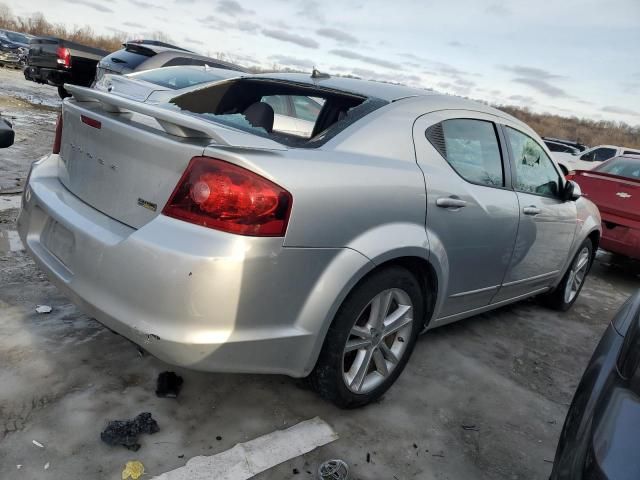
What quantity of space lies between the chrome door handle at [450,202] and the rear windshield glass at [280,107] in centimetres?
57

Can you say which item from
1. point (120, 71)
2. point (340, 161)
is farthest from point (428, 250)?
point (120, 71)

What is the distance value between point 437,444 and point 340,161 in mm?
1401

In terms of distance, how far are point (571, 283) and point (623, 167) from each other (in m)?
2.83

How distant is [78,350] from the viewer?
266 cm

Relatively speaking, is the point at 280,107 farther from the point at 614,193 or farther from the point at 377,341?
the point at 614,193

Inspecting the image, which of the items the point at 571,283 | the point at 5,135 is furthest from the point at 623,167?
the point at 5,135

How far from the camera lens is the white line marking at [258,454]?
199cm

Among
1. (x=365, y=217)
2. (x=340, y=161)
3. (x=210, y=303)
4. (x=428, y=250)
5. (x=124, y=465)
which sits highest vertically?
(x=340, y=161)

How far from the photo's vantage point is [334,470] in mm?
2098

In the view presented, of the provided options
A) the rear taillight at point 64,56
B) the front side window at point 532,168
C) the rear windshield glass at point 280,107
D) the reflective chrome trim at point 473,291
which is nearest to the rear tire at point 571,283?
the front side window at point 532,168

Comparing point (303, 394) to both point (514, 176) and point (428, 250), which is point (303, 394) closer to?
point (428, 250)

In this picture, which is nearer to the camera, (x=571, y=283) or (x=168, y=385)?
(x=168, y=385)

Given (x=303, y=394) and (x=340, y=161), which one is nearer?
(x=340, y=161)

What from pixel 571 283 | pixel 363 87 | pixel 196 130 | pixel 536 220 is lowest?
pixel 571 283
